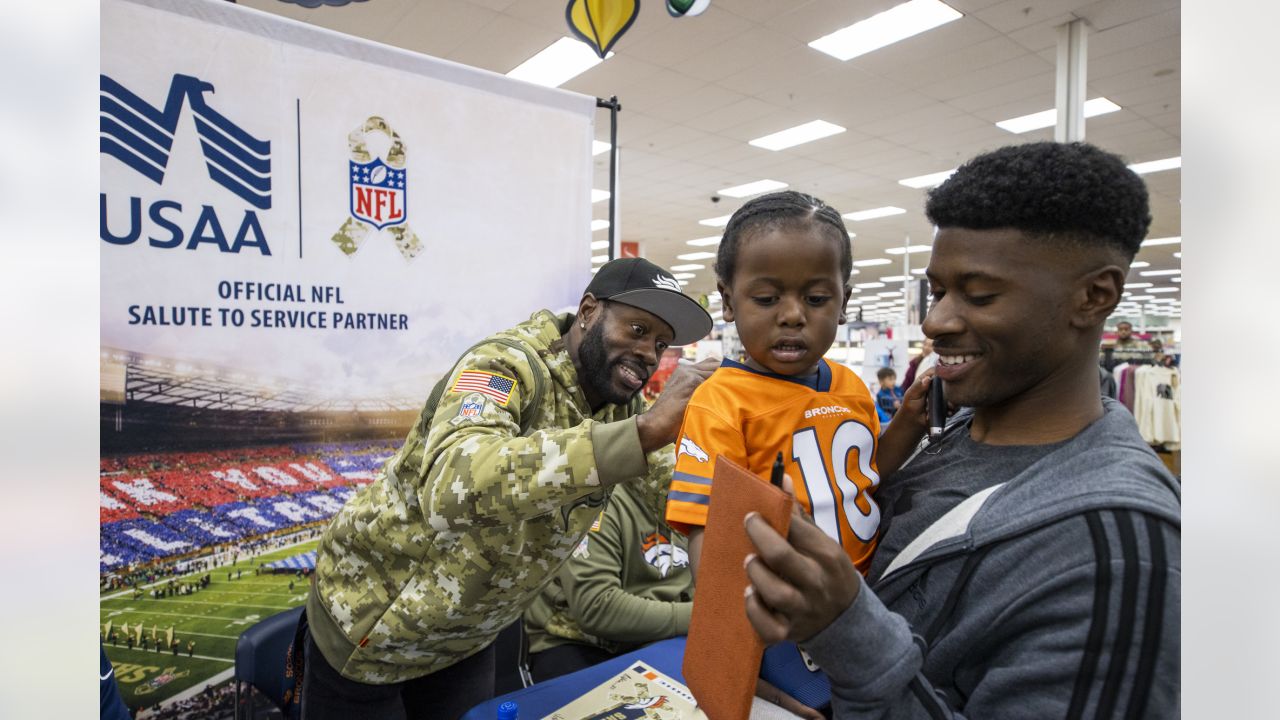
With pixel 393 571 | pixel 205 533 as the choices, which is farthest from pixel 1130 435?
pixel 205 533

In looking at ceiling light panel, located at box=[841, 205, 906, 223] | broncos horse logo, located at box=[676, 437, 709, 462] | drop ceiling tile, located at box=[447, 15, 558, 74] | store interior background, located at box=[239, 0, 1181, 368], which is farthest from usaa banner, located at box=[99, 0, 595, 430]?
ceiling light panel, located at box=[841, 205, 906, 223]

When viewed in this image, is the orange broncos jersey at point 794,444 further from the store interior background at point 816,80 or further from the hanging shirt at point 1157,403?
the hanging shirt at point 1157,403

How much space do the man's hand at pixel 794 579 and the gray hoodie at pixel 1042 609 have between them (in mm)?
34

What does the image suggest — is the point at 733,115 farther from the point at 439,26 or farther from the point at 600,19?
the point at 600,19

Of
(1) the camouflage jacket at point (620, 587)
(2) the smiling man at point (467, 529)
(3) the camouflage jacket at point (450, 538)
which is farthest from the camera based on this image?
(1) the camouflage jacket at point (620, 587)

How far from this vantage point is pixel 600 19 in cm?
269

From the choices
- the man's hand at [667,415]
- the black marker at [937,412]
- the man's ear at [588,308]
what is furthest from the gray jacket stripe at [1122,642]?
the man's ear at [588,308]

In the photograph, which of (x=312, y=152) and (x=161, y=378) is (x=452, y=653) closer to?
(x=161, y=378)

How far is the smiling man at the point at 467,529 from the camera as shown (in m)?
1.43

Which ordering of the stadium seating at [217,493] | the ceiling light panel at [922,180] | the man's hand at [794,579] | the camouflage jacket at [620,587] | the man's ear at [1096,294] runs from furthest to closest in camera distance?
the ceiling light panel at [922,180] → the camouflage jacket at [620,587] → the stadium seating at [217,493] → the man's ear at [1096,294] → the man's hand at [794,579]

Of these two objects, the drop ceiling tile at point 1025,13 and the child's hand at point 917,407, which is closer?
the child's hand at point 917,407

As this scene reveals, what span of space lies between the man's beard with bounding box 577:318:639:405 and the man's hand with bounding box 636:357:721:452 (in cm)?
46

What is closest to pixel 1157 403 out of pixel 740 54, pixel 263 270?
pixel 740 54

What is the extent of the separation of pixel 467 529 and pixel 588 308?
2.33 feet
